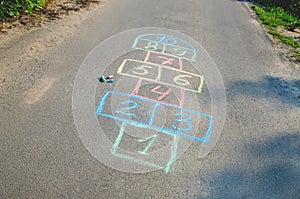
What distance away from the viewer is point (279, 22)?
779cm

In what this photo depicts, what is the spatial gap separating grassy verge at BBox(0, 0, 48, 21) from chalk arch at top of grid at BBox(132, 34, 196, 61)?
9.39ft

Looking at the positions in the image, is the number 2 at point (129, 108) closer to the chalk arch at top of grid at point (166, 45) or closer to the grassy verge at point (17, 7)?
the chalk arch at top of grid at point (166, 45)

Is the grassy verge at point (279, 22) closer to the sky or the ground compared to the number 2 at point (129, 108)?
closer to the ground

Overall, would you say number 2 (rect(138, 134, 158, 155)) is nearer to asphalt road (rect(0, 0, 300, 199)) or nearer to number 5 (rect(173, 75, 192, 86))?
asphalt road (rect(0, 0, 300, 199))

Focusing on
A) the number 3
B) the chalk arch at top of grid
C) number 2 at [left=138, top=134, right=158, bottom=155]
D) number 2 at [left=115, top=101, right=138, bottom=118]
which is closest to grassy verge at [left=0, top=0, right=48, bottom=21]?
the chalk arch at top of grid

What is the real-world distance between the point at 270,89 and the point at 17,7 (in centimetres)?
589

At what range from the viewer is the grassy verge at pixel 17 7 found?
609 centimetres

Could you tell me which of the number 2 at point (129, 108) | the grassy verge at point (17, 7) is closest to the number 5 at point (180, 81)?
the number 2 at point (129, 108)

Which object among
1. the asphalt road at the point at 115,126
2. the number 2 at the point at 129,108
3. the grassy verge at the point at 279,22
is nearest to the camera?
the asphalt road at the point at 115,126

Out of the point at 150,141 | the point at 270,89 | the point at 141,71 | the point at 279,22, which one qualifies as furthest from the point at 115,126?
the point at 279,22

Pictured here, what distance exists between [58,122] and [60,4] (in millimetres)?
4803

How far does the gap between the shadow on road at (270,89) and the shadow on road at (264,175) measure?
1.06 meters

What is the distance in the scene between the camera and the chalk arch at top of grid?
528 cm

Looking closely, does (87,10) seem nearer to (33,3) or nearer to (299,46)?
(33,3)
